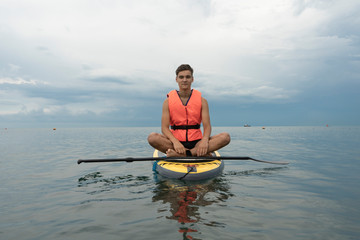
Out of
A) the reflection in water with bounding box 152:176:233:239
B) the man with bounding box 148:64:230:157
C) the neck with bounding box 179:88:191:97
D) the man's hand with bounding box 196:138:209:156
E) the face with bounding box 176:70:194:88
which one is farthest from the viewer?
the neck with bounding box 179:88:191:97

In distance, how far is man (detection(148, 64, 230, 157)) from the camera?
227 inches

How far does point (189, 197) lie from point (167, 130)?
2200 millimetres

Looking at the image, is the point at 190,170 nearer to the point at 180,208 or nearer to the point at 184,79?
the point at 180,208

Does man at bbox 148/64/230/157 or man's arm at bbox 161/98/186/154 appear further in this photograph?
man at bbox 148/64/230/157

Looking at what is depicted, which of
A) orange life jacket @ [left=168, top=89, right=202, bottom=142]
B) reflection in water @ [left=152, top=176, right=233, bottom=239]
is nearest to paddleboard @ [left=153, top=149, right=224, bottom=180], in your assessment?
reflection in water @ [left=152, top=176, right=233, bottom=239]

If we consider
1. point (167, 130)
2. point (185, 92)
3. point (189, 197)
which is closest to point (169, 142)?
point (167, 130)

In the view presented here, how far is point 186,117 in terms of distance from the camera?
19.6 ft

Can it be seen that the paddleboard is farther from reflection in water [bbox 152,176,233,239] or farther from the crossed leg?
the crossed leg

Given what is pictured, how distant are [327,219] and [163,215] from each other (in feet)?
8.05

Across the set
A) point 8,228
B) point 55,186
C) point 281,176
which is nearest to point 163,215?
point 8,228

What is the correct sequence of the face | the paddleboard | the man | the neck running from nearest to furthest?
the paddleboard, the man, the face, the neck

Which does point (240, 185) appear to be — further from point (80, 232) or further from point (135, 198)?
point (80, 232)

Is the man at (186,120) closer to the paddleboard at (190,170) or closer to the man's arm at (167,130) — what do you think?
the man's arm at (167,130)

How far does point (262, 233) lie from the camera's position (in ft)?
9.22
